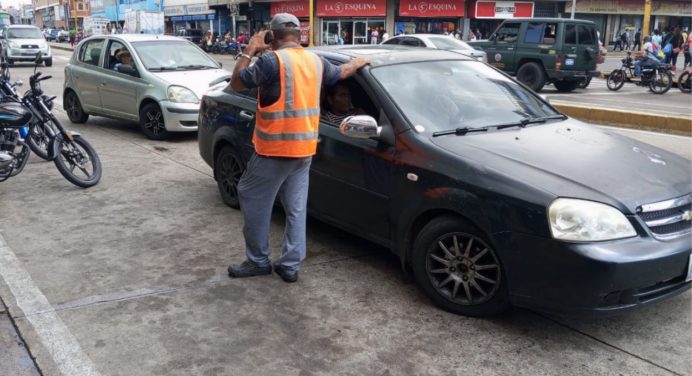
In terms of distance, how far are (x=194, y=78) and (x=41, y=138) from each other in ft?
10.4

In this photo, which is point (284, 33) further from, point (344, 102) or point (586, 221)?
point (586, 221)

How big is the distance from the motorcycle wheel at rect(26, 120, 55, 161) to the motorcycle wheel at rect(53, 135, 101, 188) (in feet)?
0.37

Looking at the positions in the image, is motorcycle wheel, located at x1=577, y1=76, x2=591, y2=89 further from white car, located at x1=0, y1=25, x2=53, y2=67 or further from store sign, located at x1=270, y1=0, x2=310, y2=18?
store sign, located at x1=270, y1=0, x2=310, y2=18

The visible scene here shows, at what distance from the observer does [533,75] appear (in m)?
16.6

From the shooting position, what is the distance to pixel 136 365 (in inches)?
126

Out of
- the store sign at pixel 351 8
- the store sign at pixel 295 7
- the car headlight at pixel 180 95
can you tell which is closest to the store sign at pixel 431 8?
the store sign at pixel 351 8

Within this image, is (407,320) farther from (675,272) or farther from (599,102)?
(599,102)

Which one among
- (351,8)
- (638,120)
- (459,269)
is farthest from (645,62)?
(351,8)

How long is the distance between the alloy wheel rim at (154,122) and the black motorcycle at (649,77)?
517 inches

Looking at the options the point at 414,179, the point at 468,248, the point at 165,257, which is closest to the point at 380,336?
the point at 468,248

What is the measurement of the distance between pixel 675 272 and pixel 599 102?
492 inches

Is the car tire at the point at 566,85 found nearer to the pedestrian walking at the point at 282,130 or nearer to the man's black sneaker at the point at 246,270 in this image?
the pedestrian walking at the point at 282,130

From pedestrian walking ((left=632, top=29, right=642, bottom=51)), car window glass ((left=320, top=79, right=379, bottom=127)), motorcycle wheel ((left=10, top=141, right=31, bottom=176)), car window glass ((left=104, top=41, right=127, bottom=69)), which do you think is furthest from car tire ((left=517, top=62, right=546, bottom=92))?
pedestrian walking ((left=632, top=29, right=642, bottom=51))

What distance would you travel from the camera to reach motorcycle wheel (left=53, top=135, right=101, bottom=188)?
21.2ft
